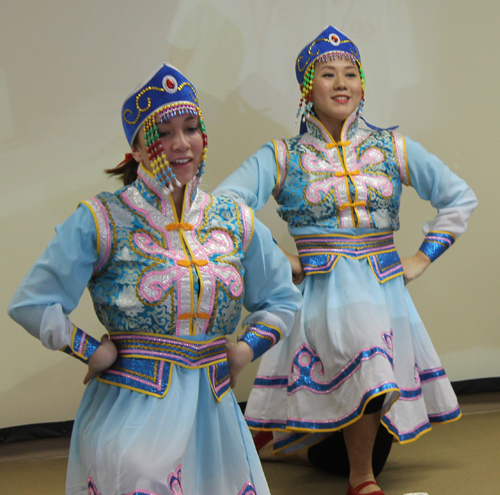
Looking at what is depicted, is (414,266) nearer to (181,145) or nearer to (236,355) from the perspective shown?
(236,355)

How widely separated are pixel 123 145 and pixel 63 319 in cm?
185

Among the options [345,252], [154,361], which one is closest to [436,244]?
[345,252]

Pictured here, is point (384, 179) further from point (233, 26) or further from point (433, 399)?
point (233, 26)

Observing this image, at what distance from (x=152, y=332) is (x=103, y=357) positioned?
13 centimetres

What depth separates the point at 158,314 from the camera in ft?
5.38

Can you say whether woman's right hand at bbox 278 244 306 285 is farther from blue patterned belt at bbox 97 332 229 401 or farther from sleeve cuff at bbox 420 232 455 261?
blue patterned belt at bbox 97 332 229 401

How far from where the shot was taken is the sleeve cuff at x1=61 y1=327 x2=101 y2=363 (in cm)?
158

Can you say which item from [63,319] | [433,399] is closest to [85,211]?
[63,319]

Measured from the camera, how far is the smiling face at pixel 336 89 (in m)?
2.62

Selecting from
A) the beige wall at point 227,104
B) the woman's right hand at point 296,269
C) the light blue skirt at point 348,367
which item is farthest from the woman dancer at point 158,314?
the beige wall at point 227,104

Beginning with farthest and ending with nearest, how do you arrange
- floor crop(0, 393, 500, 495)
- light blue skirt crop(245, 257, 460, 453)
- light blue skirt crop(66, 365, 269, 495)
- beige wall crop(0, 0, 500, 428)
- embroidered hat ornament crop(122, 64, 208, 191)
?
beige wall crop(0, 0, 500, 428), floor crop(0, 393, 500, 495), light blue skirt crop(245, 257, 460, 453), embroidered hat ornament crop(122, 64, 208, 191), light blue skirt crop(66, 365, 269, 495)

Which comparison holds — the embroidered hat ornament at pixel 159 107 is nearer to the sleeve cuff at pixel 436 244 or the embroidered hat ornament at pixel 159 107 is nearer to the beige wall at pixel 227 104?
the sleeve cuff at pixel 436 244

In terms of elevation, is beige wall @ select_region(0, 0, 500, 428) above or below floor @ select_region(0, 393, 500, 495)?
above

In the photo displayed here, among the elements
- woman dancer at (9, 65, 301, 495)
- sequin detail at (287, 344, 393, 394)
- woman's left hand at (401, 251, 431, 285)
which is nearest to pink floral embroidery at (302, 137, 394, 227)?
woman's left hand at (401, 251, 431, 285)
